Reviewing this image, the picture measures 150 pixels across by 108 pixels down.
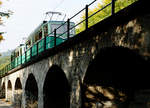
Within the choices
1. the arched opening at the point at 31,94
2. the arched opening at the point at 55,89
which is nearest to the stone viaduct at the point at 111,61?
the arched opening at the point at 55,89

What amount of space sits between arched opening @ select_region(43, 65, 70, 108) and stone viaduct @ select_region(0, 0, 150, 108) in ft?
3.70

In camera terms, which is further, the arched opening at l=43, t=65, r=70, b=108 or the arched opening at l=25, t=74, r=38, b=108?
the arched opening at l=25, t=74, r=38, b=108

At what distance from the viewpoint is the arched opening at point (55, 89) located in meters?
12.9

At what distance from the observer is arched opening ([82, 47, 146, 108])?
25.9 ft

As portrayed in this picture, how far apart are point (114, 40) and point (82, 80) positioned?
8.27ft

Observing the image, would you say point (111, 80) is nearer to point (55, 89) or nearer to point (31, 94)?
point (55, 89)

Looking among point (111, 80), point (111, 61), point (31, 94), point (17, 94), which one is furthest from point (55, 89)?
point (17, 94)

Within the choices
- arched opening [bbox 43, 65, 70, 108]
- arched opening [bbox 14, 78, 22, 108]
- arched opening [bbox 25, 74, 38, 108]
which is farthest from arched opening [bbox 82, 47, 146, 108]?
arched opening [bbox 14, 78, 22, 108]

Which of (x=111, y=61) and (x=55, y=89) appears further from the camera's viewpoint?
(x=55, y=89)

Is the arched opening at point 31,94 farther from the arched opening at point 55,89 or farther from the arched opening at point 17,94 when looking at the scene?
the arched opening at point 17,94

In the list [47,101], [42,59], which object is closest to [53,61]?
[42,59]

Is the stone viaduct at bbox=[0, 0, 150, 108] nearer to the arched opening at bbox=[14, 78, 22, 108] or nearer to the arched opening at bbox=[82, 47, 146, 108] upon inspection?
the arched opening at bbox=[82, 47, 146, 108]

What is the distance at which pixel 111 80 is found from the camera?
8.90m

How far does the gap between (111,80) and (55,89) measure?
5.72m
